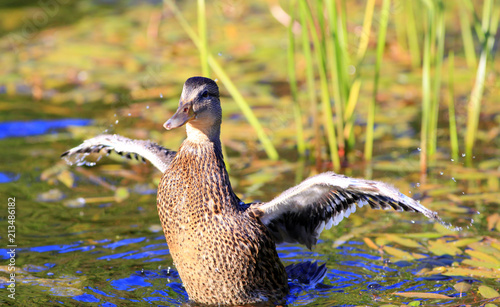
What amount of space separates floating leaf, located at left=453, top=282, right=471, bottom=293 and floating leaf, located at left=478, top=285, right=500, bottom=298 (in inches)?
5.1

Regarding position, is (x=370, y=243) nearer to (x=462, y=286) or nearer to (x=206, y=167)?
(x=462, y=286)

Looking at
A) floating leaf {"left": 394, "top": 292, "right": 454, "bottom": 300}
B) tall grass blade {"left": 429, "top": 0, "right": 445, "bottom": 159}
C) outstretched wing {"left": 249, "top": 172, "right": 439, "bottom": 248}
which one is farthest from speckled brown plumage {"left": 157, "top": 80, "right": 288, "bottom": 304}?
tall grass blade {"left": 429, "top": 0, "right": 445, "bottom": 159}

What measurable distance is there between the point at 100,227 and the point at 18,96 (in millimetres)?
3794

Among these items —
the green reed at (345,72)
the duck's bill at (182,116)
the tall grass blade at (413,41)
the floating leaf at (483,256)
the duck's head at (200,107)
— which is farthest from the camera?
the tall grass blade at (413,41)

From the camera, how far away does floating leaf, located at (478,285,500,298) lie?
469 centimetres

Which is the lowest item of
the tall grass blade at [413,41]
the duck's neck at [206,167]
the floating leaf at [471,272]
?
the floating leaf at [471,272]

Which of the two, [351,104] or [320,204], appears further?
[351,104]

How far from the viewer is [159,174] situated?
7.14 metres

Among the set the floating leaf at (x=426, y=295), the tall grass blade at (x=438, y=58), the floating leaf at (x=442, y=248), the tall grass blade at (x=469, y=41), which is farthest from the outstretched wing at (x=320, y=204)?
the tall grass blade at (x=469, y=41)

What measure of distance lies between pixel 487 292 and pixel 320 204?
1276mm

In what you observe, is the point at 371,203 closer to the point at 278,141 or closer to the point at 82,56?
the point at 278,141

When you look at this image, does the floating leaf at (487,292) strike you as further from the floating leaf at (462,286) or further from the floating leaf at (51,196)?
the floating leaf at (51,196)

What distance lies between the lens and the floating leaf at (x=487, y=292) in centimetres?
469

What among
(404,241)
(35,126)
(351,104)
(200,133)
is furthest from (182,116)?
(35,126)
